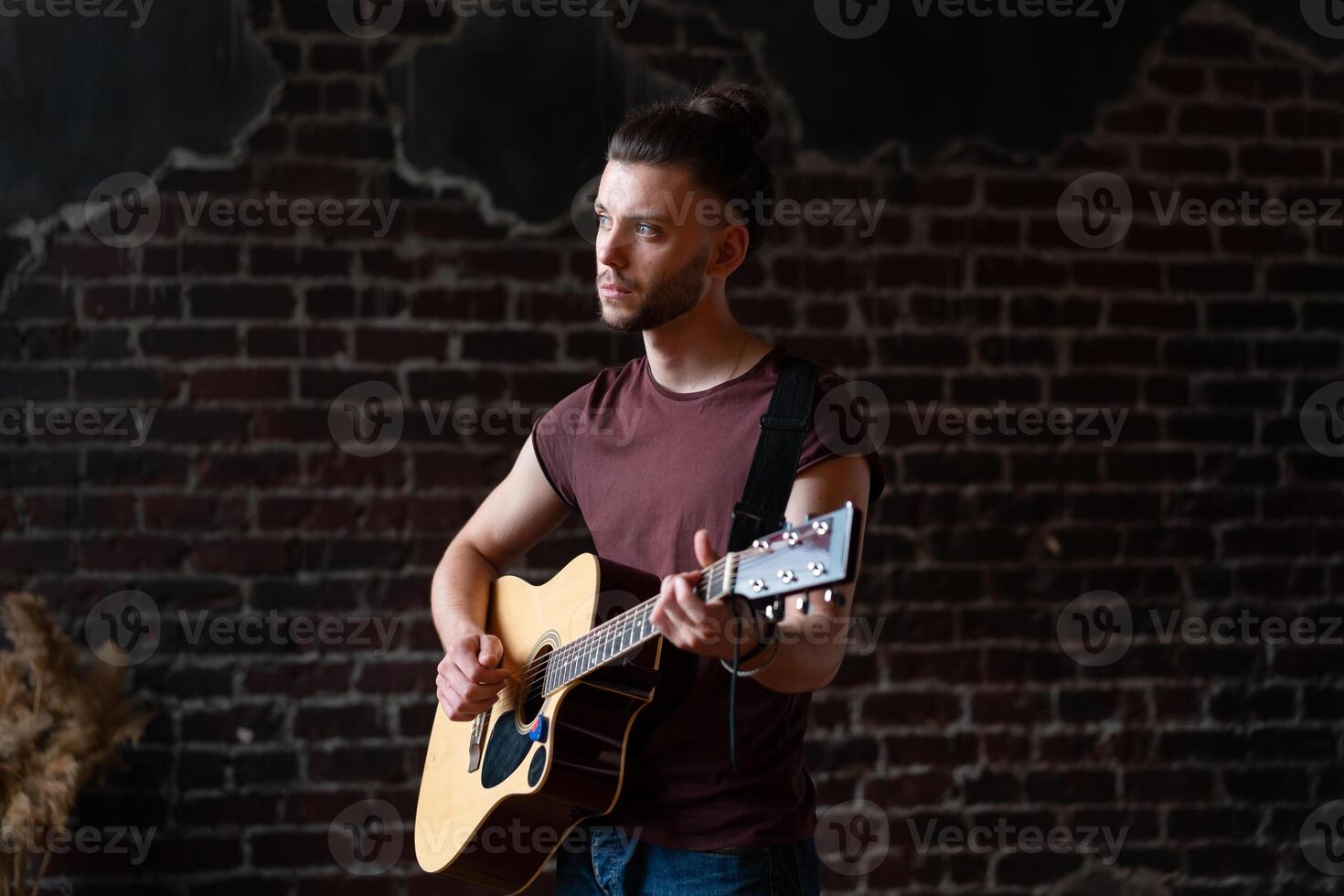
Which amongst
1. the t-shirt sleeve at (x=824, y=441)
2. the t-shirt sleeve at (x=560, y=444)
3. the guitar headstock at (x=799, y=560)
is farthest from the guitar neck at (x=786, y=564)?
the t-shirt sleeve at (x=560, y=444)

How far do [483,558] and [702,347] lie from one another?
646 millimetres

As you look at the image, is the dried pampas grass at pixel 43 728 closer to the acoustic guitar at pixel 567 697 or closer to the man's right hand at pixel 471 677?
the acoustic guitar at pixel 567 697

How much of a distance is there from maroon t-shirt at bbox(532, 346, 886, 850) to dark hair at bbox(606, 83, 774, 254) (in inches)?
10.9

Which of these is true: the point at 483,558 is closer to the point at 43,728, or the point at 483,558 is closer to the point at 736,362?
the point at 736,362

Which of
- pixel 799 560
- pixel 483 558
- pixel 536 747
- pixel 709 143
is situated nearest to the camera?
pixel 799 560

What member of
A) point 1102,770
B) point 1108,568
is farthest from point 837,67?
point 1102,770

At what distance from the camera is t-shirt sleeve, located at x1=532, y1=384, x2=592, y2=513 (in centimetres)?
196

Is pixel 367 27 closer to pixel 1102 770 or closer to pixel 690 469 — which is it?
pixel 690 469

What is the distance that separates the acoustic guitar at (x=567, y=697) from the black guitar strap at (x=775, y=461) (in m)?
0.13

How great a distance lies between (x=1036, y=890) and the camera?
296 centimetres

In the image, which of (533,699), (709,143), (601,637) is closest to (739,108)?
(709,143)

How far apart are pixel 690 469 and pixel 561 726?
1.38 feet

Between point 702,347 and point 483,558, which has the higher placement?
point 702,347

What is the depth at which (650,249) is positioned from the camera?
175cm
